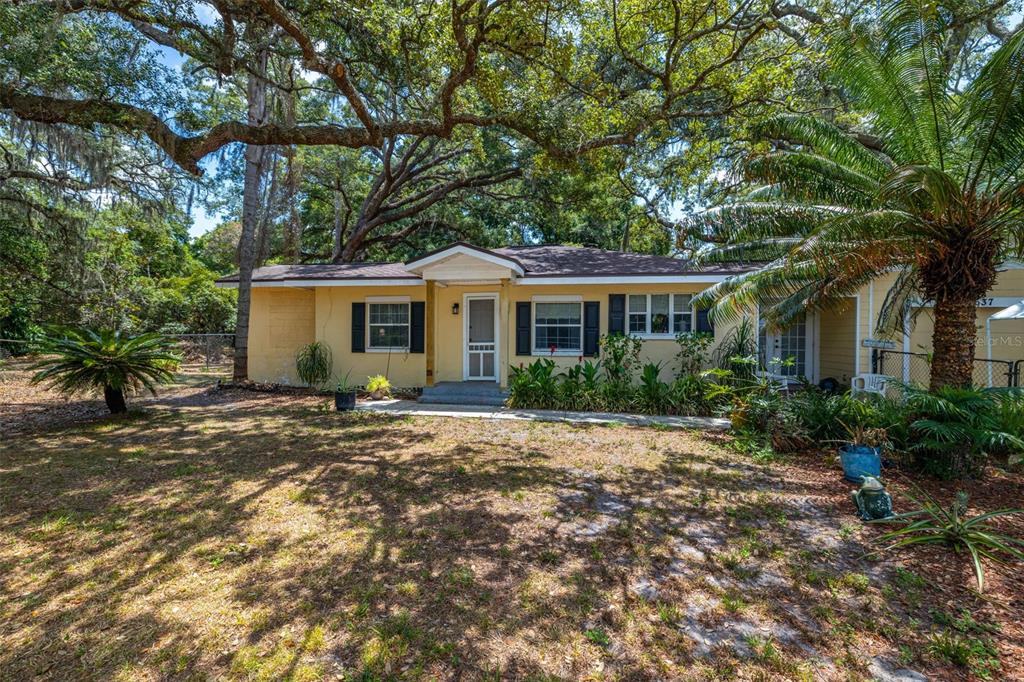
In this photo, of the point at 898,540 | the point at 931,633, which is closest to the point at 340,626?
the point at 931,633

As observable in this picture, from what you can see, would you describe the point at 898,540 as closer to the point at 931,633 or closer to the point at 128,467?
the point at 931,633

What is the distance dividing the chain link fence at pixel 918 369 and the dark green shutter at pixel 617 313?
207 inches

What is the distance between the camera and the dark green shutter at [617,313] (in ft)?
36.3

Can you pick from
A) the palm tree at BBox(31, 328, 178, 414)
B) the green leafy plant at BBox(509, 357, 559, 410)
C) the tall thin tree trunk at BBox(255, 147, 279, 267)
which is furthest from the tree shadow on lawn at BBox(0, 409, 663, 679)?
the tall thin tree trunk at BBox(255, 147, 279, 267)

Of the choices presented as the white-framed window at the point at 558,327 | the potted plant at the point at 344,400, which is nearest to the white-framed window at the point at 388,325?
the potted plant at the point at 344,400

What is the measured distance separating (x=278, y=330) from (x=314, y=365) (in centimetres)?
184

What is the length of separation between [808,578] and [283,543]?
403 centimetres

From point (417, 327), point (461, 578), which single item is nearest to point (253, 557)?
point (461, 578)

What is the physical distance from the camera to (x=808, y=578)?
344 cm

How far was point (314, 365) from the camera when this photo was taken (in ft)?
39.0

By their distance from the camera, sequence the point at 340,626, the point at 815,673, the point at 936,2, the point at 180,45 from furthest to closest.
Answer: the point at 180,45
the point at 936,2
the point at 340,626
the point at 815,673

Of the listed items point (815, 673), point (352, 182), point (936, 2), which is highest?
point (352, 182)

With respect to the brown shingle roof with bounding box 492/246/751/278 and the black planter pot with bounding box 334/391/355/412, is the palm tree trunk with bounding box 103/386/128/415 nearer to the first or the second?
the black planter pot with bounding box 334/391/355/412

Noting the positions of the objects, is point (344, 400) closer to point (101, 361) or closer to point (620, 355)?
point (101, 361)
